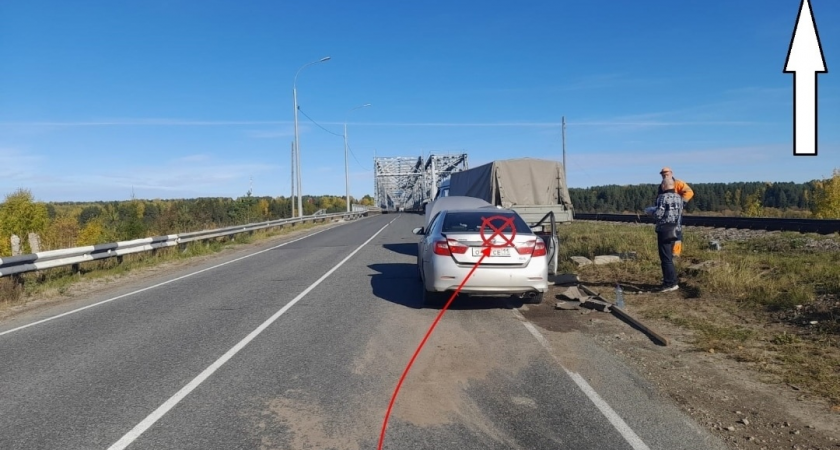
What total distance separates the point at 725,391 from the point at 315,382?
3689 millimetres

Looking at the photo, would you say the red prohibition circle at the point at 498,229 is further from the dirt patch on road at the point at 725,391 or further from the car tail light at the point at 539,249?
the dirt patch on road at the point at 725,391

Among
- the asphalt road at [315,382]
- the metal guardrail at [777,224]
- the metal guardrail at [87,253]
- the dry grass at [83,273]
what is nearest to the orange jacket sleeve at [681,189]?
the asphalt road at [315,382]

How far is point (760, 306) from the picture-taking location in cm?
837

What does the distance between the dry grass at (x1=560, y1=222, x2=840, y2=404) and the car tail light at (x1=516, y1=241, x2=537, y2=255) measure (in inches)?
71.8

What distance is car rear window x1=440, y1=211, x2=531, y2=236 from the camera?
29.8ft

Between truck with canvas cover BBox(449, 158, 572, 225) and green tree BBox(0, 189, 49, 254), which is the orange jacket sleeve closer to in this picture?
truck with canvas cover BBox(449, 158, 572, 225)

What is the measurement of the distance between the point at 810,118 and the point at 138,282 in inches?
555

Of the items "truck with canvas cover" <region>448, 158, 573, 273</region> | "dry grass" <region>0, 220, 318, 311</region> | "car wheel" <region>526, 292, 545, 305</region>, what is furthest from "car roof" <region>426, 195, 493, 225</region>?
"dry grass" <region>0, 220, 318, 311</region>

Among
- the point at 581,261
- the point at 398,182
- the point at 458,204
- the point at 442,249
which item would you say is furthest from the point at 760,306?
the point at 398,182

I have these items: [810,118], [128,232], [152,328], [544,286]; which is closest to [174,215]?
[128,232]

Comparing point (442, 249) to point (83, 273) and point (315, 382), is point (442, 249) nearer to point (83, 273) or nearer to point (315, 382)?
point (315, 382)

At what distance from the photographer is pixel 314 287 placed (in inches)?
464

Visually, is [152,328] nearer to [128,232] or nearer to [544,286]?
[544,286]

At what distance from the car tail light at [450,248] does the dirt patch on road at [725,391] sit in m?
1.49
